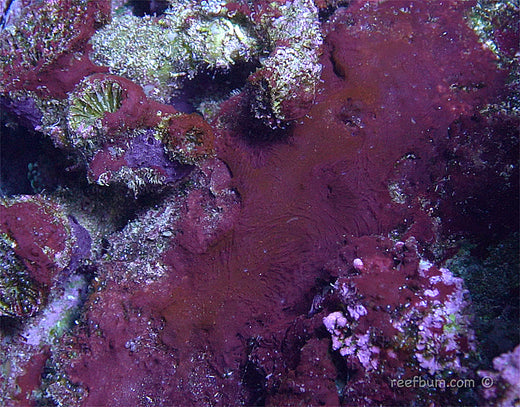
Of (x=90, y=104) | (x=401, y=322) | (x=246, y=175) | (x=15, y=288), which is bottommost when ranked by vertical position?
(x=15, y=288)

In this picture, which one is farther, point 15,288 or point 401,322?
point 15,288

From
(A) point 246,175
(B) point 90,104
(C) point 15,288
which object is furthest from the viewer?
(A) point 246,175

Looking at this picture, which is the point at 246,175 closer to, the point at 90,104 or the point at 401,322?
the point at 90,104

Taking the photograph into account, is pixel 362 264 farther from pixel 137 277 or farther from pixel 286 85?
pixel 137 277

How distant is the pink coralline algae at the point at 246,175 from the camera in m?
3.15

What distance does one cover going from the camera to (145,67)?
3947 millimetres

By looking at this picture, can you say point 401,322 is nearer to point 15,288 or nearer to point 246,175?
point 246,175

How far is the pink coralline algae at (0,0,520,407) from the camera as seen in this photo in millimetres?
3154

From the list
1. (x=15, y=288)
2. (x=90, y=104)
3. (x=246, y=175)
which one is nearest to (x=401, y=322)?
(x=246, y=175)

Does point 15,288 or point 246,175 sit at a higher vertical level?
point 246,175

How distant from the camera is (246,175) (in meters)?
3.59

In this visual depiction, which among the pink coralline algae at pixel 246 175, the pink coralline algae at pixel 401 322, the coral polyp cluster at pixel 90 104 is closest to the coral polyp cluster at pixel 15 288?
the pink coralline algae at pixel 246 175

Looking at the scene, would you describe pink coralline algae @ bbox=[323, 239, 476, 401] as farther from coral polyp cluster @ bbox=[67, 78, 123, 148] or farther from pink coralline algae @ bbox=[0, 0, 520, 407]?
coral polyp cluster @ bbox=[67, 78, 123, 148]

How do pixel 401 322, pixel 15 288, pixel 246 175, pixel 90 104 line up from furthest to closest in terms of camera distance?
pixel 246 175 → pixel 15 288 → pixel 90 104 → pixel 401 322
